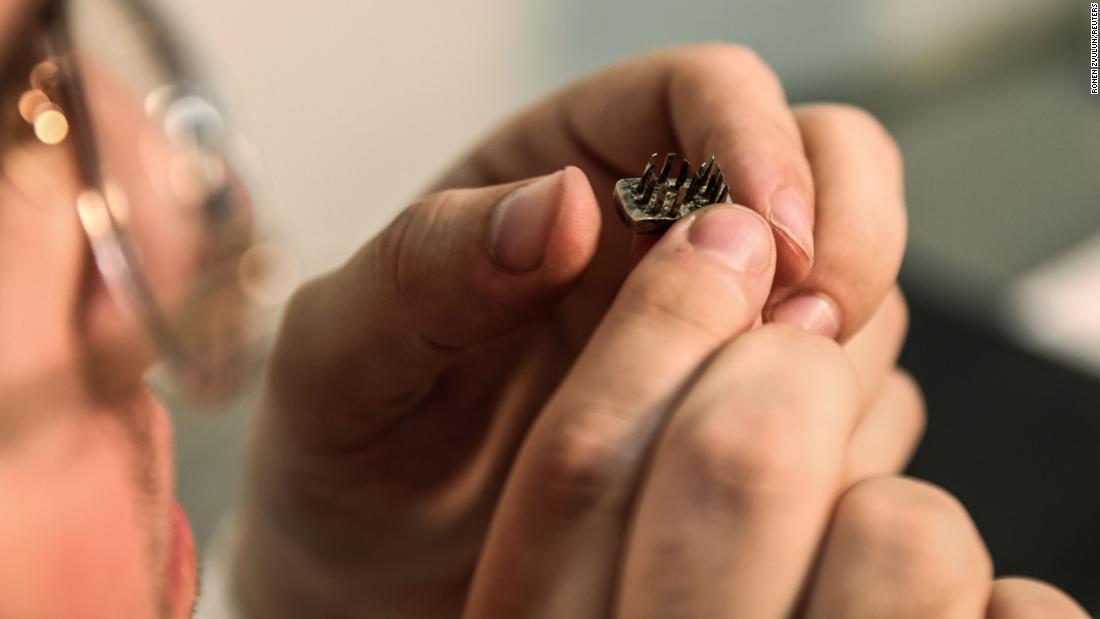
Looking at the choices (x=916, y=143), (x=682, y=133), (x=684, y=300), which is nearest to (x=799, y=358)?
(x=684, y=300)

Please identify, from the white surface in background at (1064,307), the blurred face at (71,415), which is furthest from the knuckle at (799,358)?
the white surface in background at (1064,307)

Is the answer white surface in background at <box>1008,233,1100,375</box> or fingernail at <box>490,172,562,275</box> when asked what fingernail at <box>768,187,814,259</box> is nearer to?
fingernail at <box>490,172,562,275</box>

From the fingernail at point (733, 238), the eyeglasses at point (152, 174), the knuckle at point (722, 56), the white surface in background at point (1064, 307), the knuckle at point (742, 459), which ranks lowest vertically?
the white surface in background at point (1064, 307)

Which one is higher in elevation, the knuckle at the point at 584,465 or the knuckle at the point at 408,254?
the knuckle at the point at 408,254

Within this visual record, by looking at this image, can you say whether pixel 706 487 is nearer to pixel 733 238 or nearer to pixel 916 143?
pixel 733 238

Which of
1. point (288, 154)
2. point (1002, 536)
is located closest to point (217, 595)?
point (288, 154)

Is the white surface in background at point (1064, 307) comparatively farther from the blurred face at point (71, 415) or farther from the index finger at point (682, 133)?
the blurred face at point (71, 415)
